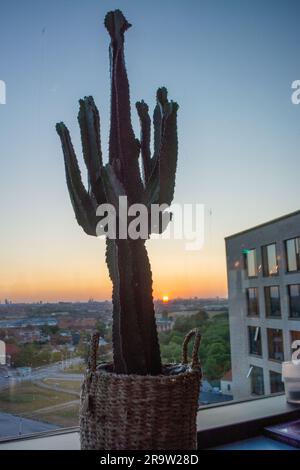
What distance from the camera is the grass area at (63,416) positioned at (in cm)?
120

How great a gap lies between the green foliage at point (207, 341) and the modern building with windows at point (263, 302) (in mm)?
51

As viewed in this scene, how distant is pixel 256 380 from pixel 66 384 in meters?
0.81

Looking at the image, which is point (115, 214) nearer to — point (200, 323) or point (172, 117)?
point (172, 117)

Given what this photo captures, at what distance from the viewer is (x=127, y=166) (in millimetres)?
1013

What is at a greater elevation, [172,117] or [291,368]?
[172,117]

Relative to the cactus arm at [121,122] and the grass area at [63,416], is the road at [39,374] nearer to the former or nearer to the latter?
the grass area at [63,416]

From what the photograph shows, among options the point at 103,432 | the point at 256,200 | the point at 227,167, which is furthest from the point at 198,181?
the point at 103,432

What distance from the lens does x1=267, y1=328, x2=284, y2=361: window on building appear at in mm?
1660

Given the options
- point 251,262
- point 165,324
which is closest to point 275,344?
point 251,262

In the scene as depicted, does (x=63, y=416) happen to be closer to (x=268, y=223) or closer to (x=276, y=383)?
(x=276, y=383)

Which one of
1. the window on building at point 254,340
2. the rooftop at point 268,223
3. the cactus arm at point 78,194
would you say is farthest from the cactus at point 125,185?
the window on building at point 254,340

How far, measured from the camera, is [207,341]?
4.84 ft

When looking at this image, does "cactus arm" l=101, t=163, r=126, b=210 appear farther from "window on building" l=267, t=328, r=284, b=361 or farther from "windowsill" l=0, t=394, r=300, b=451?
"window on building" l=267, t=328, r=284, b=361

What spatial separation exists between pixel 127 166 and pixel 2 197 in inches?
18.1
